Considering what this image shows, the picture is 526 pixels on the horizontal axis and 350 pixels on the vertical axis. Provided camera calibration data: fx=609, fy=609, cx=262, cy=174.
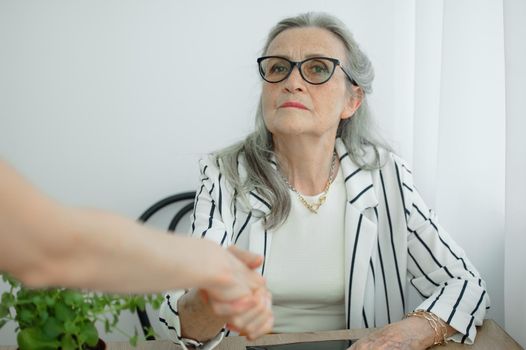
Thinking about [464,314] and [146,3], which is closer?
[464,314]

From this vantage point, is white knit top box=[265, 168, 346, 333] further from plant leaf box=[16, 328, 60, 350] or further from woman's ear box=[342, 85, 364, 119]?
plant leaf box=[16, 328, 60, 350]

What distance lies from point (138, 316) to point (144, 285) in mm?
1621

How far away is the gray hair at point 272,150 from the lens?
1.61 meters

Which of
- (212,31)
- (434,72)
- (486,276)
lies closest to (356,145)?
(434,72)

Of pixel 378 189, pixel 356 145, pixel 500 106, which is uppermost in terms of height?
pixel 500 106

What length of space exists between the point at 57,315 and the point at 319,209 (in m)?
0.96

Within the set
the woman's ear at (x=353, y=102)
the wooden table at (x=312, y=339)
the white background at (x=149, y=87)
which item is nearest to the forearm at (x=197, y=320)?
the wooden table at (x=312, y=339)

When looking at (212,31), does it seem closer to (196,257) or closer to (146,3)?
(146,3)

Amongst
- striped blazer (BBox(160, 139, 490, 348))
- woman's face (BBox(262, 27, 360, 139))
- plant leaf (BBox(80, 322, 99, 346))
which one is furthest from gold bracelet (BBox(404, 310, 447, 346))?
plant leaf (BBox(80, 322, 99, 346))

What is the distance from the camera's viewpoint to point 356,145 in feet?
5.79

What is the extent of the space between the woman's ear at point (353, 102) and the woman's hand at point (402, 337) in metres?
0.65

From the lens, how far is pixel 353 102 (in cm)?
174

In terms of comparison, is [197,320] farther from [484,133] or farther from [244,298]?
[484,133]

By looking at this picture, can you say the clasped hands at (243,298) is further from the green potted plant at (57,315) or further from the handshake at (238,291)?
the green potted plant at (57,315)
